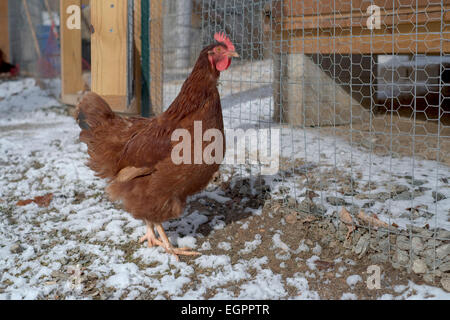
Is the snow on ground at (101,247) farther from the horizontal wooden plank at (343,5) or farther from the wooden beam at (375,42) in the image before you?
the horizontal wooden plank at (343,5)

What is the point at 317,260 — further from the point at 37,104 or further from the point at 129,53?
the point at 37,104

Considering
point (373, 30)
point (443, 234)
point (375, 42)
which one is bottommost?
point (443, 234)

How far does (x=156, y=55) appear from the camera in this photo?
4637 mm

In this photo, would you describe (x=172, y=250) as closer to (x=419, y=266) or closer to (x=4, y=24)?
(x=419, y=266)

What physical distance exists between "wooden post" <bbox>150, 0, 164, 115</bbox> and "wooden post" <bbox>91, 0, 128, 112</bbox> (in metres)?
0.37

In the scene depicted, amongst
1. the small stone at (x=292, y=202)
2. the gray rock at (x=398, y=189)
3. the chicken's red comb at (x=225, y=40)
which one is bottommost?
the small stone at (x=292, y=202)

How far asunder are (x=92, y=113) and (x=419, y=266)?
2261 mm

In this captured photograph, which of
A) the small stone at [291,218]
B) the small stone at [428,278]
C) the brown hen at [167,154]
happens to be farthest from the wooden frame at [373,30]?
the small stone at [428,278]

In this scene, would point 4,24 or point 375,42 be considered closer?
point 375,42

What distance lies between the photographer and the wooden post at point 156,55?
453 cm

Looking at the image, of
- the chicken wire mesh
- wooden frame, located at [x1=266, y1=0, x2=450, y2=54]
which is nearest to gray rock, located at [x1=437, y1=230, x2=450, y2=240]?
the chicken wire mesh

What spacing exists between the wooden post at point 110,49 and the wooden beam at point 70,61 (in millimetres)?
1919

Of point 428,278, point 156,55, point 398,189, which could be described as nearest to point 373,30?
point 398,189

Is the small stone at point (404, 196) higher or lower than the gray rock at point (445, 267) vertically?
higher
